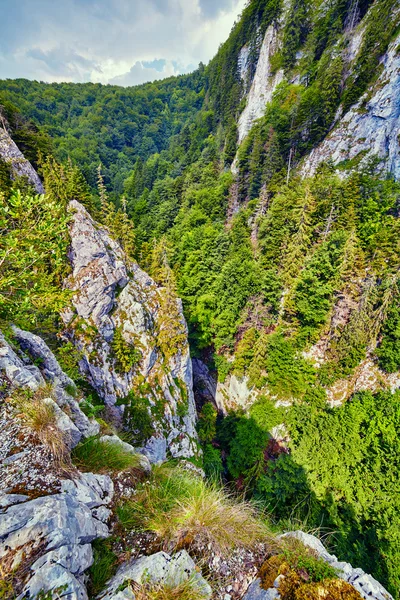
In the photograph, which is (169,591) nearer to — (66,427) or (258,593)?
(258,593)

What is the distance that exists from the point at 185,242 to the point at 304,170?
2302 cm

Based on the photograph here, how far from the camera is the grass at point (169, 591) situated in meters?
2.83

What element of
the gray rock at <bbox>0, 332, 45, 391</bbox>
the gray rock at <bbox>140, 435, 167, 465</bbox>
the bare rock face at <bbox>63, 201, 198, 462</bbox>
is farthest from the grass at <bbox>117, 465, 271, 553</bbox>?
the bare rock face at <bbox>63, 201, 198, 462</bbox>

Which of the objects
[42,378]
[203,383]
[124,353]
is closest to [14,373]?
[42,378]

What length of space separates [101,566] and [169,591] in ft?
3.69

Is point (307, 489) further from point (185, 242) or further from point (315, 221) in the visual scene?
point (185, 242)

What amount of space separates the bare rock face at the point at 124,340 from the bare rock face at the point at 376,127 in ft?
106

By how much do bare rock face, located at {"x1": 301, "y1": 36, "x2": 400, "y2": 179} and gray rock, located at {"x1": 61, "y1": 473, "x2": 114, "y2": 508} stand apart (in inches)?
1551

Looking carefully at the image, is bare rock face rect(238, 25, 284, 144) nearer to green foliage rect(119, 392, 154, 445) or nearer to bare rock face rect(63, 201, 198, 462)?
bare rock face rect(63, 201, 198, 462)

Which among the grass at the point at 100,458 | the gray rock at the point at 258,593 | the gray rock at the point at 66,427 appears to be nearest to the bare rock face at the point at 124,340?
the grass at the point at 100,458

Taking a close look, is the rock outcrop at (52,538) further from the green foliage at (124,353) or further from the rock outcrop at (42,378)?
the green foliage at (124,353)

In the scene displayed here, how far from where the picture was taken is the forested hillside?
17703 millimetres

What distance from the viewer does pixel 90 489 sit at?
404 centimetres

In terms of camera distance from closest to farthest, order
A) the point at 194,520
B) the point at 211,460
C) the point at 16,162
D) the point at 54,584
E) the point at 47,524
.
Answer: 1. the point at 54,584
2. the point at 47,524
3. the point at 194,520
4. the point at 211,460
5. the point at 16,162
